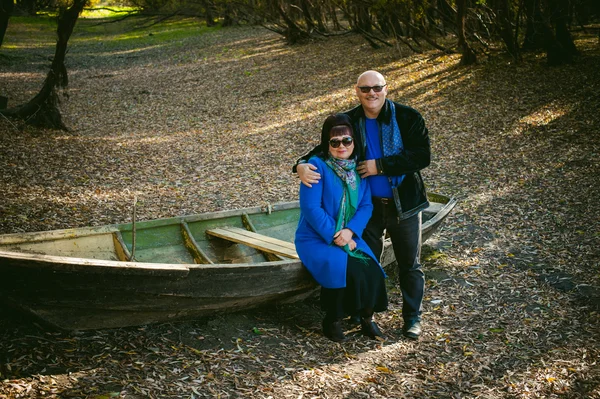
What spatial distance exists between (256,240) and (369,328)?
1.43 m

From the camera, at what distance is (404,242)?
4.69 m

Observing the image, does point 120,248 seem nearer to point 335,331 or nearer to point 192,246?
point 192,246

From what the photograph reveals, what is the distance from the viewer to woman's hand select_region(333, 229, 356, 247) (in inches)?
176

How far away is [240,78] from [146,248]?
13.5m

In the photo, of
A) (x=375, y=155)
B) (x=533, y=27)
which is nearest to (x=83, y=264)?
(x=375, y=155)

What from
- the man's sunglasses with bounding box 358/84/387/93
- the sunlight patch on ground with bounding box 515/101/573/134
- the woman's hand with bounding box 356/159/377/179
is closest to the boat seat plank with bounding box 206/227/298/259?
the woman's hand with bounding box 356/159/377/179

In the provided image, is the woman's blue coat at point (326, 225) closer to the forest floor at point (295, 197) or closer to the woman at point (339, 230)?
the woman at point (339, 230)

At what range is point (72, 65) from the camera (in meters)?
22.3

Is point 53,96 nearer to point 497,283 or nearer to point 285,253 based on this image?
point 285,253

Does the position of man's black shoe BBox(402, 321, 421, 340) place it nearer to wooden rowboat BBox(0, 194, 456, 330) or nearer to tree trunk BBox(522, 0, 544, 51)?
wooden rowboat BBox(0, 194, 456, 330)

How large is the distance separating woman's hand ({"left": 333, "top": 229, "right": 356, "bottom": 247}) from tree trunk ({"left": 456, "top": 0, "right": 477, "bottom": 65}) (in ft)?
35.2

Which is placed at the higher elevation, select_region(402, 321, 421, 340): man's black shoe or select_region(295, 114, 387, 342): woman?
select_region(295, 114, 387, 342): woman

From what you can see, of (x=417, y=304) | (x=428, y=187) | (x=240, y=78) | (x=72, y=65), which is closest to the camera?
(x=417, y=304)


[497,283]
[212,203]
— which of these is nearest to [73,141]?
[212,203]
